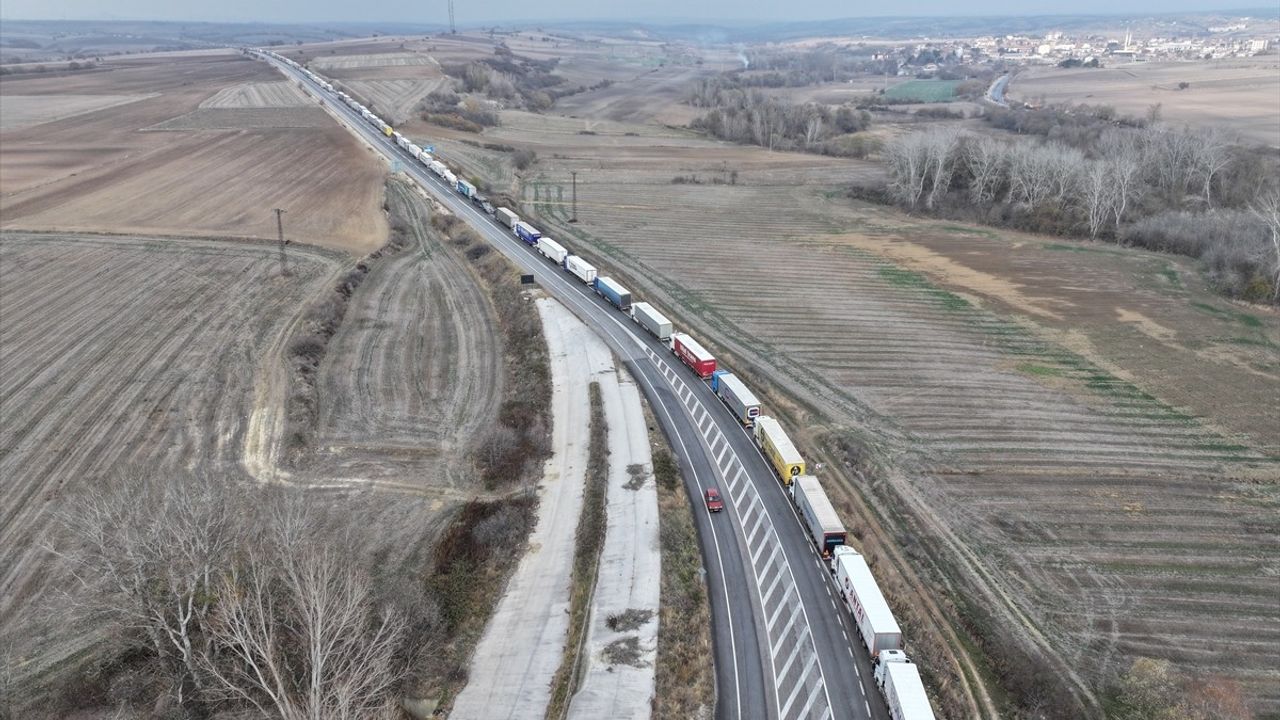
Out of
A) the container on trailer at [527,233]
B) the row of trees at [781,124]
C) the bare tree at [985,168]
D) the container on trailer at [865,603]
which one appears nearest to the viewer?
the container on trailer at [865,603]

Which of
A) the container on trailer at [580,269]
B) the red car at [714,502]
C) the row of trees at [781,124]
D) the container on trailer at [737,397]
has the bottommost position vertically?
the red car at [714,502]

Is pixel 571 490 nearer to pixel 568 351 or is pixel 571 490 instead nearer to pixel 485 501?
pixel 485 501

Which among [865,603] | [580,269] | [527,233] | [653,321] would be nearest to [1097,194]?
[653,321]

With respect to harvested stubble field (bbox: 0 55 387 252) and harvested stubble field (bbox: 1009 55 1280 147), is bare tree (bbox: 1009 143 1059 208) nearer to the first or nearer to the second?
harvested stubble field (bbox: 1009 55 1280 147)

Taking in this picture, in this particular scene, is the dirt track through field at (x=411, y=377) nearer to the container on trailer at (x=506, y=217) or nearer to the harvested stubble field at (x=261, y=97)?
the container on trailer at (x=506, y=217)

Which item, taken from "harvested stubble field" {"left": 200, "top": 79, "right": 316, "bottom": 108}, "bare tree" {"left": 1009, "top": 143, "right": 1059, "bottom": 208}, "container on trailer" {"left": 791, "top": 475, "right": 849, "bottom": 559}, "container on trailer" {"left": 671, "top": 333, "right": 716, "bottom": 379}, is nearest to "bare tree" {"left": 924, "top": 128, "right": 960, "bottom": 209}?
"bare tree" {"left": 1009, "top": 143, "right": 1059, "bottom": 208}

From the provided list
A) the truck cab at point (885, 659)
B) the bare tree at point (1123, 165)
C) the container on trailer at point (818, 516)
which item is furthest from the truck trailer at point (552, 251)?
the bare tree at point (1123, 165)
